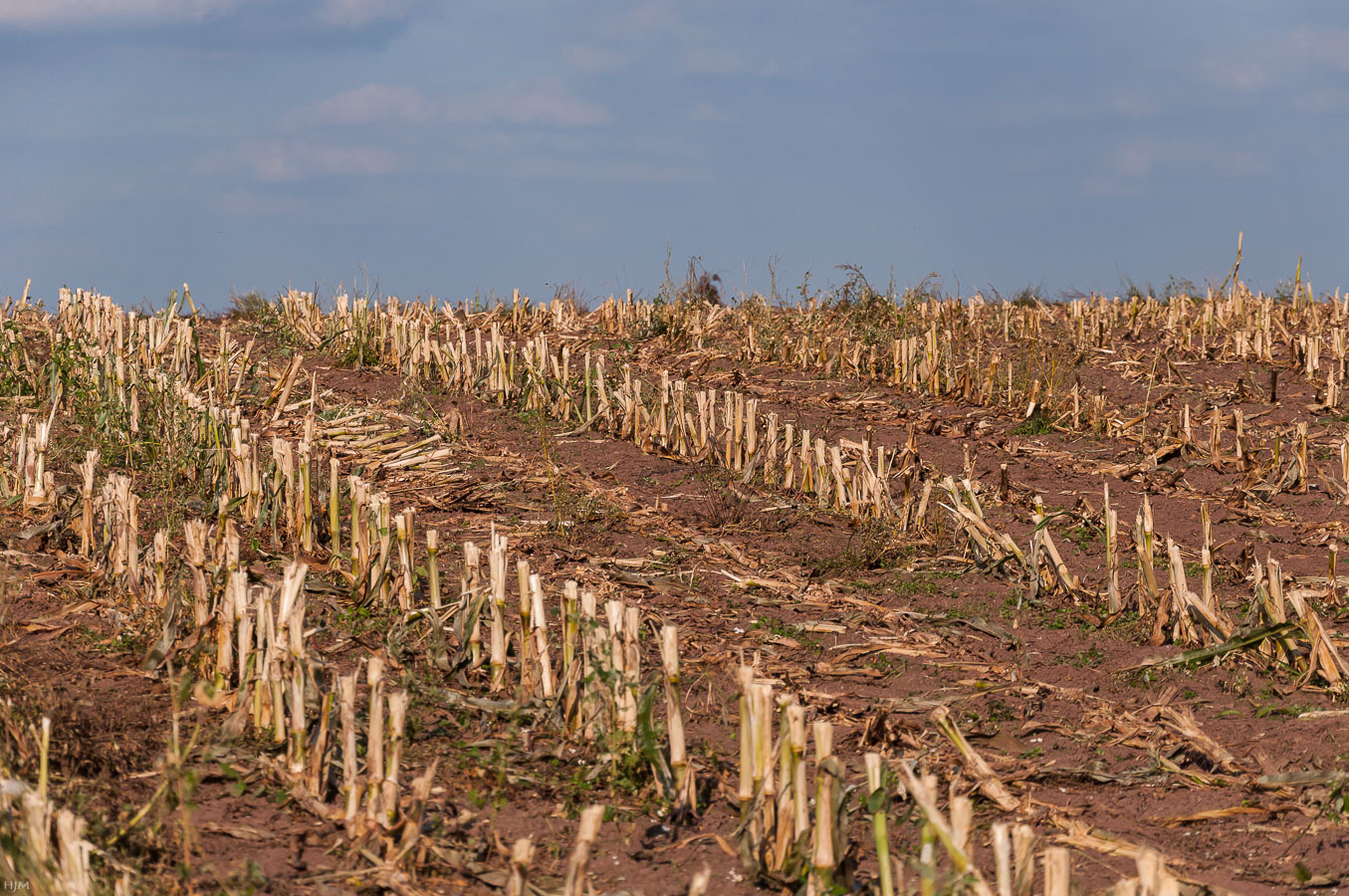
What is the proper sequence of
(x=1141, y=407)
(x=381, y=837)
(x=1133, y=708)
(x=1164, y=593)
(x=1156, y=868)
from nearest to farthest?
(x=1156, y=868), (x=381, y=837), (x=1133, y=708), (x=1164, y=593), (x=1141, y=407)

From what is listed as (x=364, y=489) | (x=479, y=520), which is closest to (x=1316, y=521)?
(x=479, y=520)

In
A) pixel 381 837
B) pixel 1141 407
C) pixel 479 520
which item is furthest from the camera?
pixel 1141 407

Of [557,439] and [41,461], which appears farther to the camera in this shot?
[557,439]

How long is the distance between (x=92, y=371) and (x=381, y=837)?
7334 millimetres

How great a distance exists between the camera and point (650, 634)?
5875 millimetres

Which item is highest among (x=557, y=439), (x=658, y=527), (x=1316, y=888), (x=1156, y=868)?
(x=557, y=439)

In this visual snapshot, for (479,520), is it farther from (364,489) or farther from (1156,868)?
(1156,868)

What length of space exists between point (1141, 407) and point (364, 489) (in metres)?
8.36

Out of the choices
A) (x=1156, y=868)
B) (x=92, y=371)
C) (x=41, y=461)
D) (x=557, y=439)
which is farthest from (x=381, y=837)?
(x=92, y=371)

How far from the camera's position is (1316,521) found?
26.4ft

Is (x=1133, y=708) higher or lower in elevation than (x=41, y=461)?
lower

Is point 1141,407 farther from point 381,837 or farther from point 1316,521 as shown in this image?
point 381,837

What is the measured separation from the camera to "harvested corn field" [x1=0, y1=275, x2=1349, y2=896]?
3680 mm

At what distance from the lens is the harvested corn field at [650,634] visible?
12.1 ft
